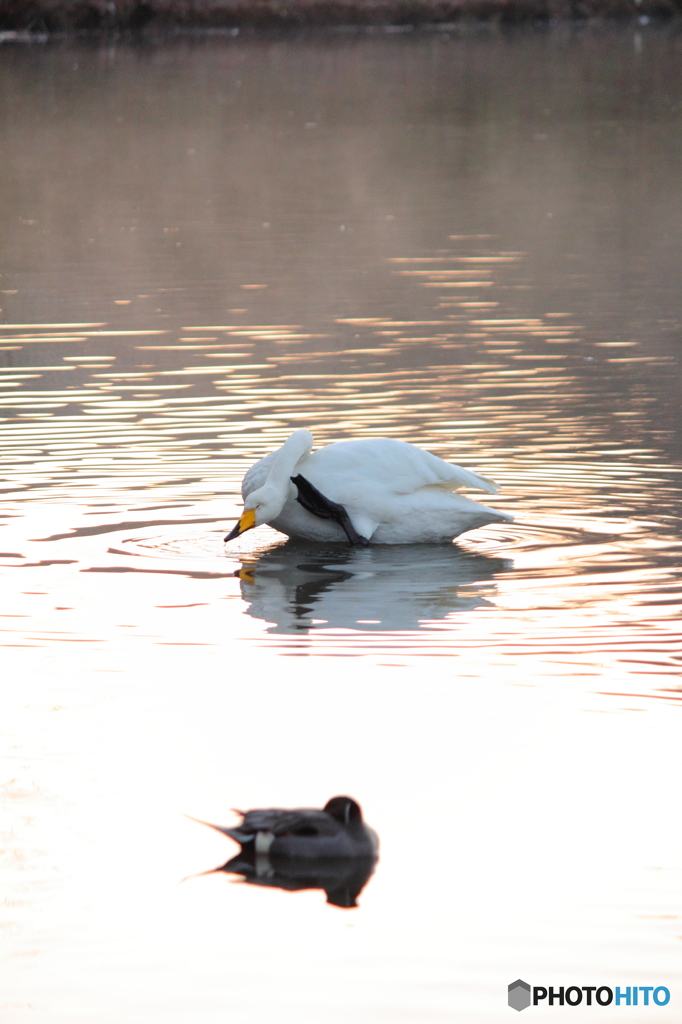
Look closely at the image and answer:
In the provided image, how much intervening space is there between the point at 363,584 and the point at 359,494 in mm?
569

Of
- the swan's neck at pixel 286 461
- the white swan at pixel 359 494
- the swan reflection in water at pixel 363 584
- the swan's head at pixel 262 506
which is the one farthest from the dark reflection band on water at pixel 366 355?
the swan's neck at pixel 286 461

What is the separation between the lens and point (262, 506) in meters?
8.20

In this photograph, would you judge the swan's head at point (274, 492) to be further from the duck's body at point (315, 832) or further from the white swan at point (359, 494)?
the duck's body at point (315, 832)

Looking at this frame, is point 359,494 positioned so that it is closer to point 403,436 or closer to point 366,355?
point 403,436

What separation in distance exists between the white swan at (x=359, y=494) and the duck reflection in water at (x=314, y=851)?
346cm

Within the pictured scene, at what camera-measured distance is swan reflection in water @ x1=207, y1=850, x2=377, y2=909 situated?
4.77m

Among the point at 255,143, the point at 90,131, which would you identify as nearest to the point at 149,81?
the point at 90,131

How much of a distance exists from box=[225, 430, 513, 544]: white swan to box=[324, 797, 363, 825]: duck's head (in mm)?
3514

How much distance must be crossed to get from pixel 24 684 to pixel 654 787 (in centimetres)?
244

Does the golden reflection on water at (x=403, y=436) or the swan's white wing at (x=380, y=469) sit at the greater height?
the swan's white wing at (x=380, y=469)

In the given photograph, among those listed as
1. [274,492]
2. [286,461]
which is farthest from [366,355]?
[274,492]

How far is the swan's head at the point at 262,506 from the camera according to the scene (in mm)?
8180

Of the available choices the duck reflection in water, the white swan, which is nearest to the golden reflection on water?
the white swan

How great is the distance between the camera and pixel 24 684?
656cm
